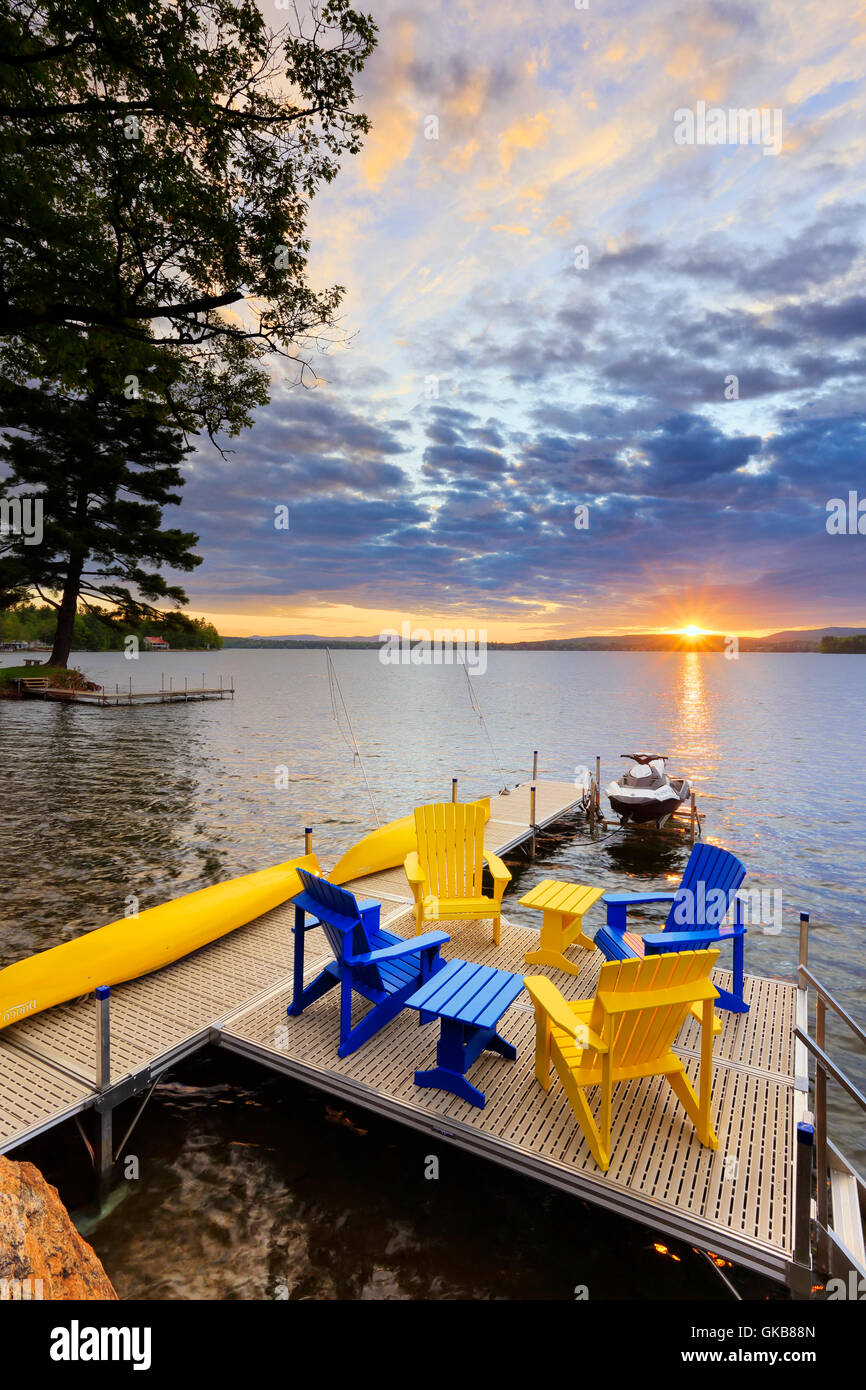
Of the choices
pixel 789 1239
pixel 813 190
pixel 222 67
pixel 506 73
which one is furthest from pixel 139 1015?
pixel 813 190

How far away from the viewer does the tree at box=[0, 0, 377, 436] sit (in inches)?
290

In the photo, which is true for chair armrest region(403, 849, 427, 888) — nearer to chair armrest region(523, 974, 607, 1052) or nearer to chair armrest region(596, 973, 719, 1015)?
chair armrest region(523, 974, 607, 1052)

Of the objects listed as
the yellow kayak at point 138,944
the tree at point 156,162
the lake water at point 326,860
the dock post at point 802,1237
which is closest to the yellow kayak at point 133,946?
the yellow kayak at point 138,944

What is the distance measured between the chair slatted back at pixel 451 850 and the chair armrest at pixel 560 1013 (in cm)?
251

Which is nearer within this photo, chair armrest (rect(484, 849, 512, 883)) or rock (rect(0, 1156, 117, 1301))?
rock (rect(0, 1156, 117, 1301))

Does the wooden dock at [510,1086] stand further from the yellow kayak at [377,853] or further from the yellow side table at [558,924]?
the yellow kayak at [377,853]

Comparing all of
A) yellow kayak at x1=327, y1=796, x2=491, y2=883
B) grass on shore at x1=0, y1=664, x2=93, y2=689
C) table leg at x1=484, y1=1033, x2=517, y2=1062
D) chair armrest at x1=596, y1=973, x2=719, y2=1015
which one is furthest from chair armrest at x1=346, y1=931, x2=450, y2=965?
grass on shore at x1=0, y1=664, x2=93, y2=689

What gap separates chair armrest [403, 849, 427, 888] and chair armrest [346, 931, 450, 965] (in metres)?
1.29

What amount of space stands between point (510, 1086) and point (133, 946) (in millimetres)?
3938

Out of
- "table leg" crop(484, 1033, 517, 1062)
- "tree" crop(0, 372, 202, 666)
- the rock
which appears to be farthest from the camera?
"tree" crop(0, 372, 202, 666)
